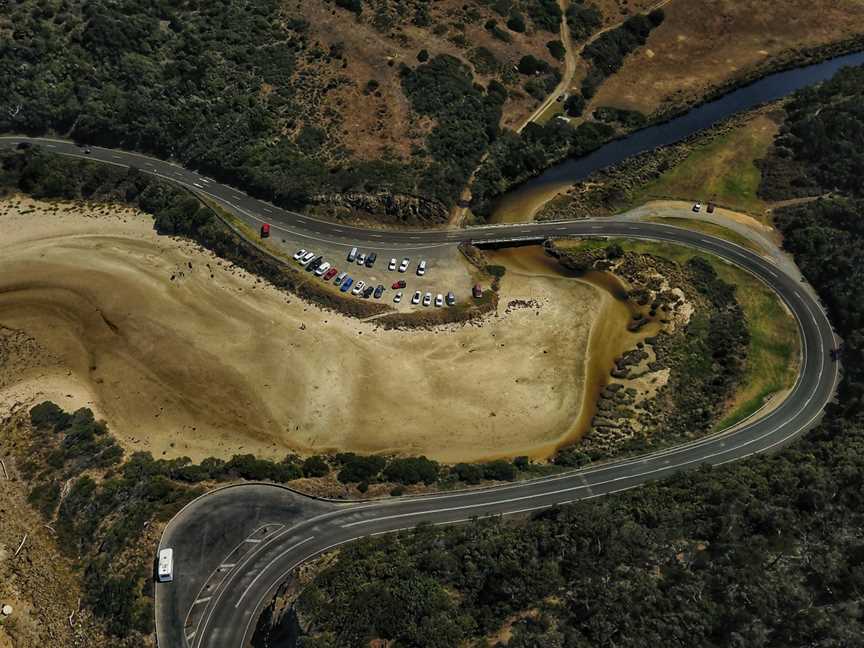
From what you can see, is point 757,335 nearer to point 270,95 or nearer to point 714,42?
point 714,42

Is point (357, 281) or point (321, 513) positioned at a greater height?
point (357, 281)

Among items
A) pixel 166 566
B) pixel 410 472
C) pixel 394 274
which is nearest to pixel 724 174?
pixel 394 274

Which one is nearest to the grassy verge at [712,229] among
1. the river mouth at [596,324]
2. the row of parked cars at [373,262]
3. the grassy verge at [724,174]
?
the grassy verge at [724,174]

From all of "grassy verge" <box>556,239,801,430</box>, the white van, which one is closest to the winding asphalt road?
the white van

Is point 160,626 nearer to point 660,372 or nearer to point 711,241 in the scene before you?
point 660,372

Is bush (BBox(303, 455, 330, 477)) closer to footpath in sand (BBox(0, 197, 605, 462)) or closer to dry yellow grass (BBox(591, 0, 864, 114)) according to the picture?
footpath in sand (BBox(0, 197, 605, 462))

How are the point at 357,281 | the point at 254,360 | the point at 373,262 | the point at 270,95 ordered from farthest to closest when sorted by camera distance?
the point at 270,95, the point at 373,262, the point at 357,281, the point at 254,360

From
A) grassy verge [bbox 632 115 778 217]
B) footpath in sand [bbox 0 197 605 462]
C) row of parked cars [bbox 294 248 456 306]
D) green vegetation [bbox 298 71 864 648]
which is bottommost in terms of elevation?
green vegetation [bbox 298 71 864 648]
